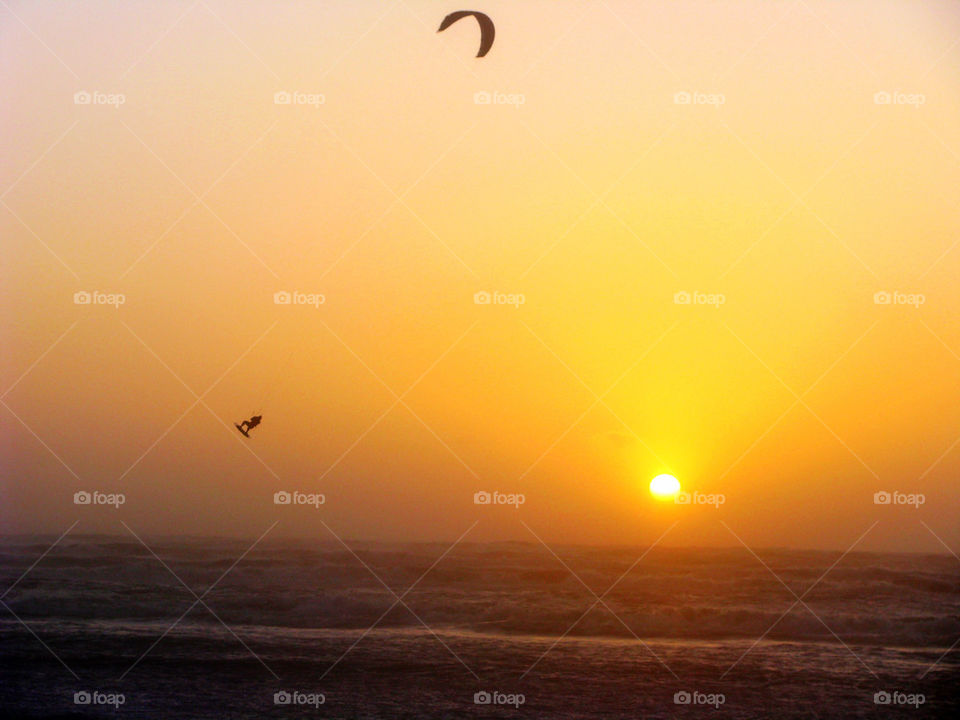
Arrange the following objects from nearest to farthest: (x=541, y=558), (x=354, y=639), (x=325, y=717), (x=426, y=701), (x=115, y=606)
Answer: (x=325, y=717), (x=426, y=701), (x=354, y=639), (x=115, y=606), (x=541, y=558)

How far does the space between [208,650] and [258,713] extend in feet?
8.37

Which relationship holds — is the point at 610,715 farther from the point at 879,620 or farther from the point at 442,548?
the point at 442,548

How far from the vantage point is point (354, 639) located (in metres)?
11.0

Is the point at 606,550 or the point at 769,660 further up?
the point at 606,550

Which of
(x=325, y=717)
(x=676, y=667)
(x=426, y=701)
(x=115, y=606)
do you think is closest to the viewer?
(x=325, y=717)

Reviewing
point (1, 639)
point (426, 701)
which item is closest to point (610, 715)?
point (426, 701)

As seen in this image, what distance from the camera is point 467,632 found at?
1184cm

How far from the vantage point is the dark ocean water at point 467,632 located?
8047 mm

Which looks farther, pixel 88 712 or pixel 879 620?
pixel 879 620

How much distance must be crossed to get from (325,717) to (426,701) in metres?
1.02

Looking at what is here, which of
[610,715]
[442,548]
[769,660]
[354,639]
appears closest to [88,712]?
[354,639]

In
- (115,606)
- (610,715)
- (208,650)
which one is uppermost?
(115,606)

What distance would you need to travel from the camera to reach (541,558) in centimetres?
1603

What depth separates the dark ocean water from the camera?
8047 mm
